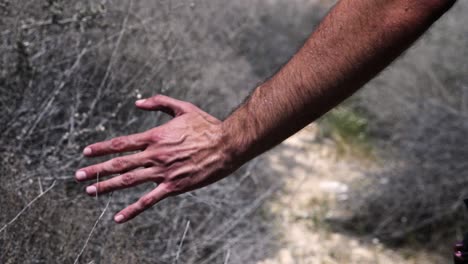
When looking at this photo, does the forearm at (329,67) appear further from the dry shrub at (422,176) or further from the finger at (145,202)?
the dry shrub at (422,176)

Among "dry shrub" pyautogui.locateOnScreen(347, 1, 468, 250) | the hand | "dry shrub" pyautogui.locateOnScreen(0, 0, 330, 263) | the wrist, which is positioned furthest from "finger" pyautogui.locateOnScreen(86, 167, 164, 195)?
"dry shrub" pyautogui.locateOnScreen(347, 1, 468, 250)

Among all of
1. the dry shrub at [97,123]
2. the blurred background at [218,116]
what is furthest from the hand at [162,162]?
the dry shrub at [97,123]

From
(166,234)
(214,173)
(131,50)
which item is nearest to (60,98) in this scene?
(131,50)

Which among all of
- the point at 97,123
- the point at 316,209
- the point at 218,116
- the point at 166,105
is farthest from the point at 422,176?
the point at 166,105

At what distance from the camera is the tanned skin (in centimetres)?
182

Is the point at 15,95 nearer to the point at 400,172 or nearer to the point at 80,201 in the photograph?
the point at 80,201

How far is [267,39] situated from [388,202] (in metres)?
1.92

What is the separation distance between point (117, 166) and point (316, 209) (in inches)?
113

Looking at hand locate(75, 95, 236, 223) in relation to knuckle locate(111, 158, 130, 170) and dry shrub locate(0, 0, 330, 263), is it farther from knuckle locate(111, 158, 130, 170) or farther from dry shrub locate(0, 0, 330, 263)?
dry shrub locate(0, 0, 330, 263)

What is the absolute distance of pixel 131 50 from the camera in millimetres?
3756

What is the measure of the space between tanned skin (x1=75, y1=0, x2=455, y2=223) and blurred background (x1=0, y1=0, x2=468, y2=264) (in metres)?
0.26

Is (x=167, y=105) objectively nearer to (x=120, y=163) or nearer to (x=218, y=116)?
(x=120, y=163)

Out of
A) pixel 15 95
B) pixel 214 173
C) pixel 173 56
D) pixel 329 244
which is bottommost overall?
pixel 329 244

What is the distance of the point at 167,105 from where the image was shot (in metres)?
2.11
